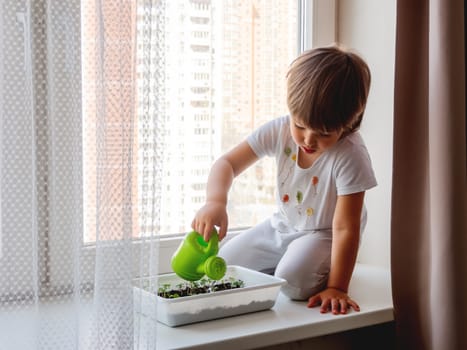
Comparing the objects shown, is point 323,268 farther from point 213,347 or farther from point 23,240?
point 23,240

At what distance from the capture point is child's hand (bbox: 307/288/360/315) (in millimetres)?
1153

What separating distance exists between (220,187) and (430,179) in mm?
387

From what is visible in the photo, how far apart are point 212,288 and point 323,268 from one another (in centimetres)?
25

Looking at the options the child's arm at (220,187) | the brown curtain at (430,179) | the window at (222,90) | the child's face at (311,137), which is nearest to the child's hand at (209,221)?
the child's arm at (220,187)

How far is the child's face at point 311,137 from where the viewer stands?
3.93 feet

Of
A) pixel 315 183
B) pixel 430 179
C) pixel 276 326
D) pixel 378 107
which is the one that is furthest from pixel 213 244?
pixel 378 107

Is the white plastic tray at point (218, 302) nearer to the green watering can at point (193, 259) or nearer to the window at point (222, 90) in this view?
the green watering can at point (193, 259)

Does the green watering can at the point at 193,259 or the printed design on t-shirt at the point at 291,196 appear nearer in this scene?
the green watering can at the point at 193,259

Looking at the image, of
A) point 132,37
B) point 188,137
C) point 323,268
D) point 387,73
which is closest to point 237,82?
point 188,137

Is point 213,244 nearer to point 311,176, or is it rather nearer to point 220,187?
point 220,187

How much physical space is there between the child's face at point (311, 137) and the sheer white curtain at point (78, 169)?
0.38 m

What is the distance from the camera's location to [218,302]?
1072 millimetres

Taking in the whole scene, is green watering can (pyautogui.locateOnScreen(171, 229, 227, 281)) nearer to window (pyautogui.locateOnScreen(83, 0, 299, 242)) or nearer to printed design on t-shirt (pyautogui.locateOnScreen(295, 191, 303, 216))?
window (pyautogui.locateOnScreen(83, 0, 299, 242))

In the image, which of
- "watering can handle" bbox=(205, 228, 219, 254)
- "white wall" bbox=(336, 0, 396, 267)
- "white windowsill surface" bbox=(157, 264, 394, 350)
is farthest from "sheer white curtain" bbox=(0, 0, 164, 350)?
"white wall" bbox=(336, 0, 396, 267)
